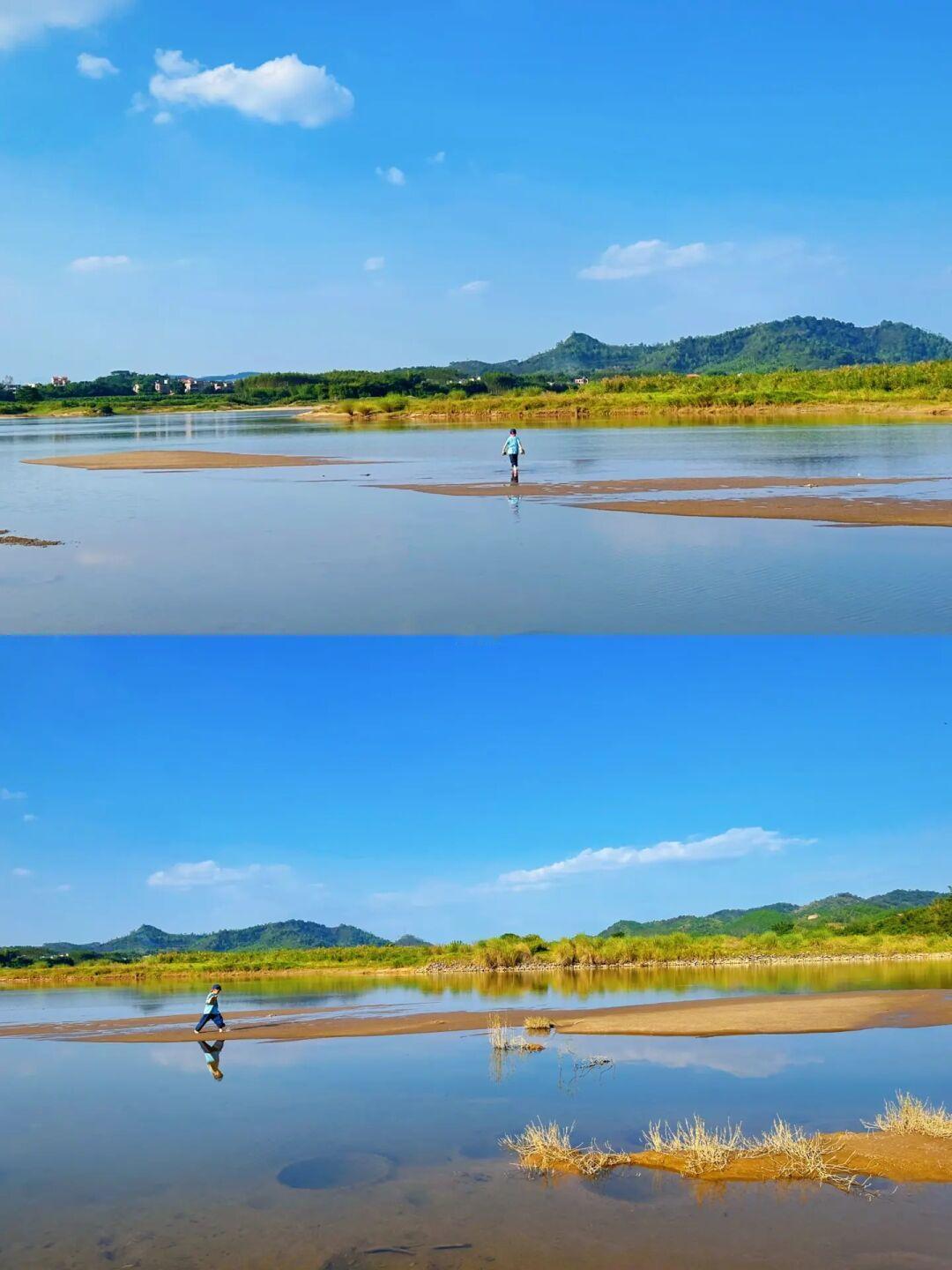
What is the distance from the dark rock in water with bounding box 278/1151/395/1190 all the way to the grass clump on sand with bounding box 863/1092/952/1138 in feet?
13.6

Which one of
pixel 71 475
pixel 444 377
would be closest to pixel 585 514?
pixel 71 475

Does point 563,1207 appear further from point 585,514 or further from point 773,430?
point 773,430

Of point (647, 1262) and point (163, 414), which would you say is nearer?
point (647, 1262)

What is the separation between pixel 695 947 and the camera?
31.4 m

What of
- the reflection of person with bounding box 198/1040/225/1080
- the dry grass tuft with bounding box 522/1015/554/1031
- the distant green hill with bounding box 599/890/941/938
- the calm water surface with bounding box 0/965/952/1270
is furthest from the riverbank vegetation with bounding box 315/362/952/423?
the calm water surface with bounding box 0/965/952/1270

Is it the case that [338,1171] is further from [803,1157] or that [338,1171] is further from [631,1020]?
[631,1020]

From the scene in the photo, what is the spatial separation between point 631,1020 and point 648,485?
51.4 ft

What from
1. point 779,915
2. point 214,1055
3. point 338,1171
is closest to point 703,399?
point 779,915

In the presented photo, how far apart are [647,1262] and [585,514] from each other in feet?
60.9

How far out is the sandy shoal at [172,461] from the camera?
1661 inches

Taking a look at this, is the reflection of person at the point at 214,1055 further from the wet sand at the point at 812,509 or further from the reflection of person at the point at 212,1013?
the wet sand at the point at 812,509

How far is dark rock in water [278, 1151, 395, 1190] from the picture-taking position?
8914 millimetres

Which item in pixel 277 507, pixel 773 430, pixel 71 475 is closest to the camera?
pixel 277 507

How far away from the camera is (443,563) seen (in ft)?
63.9
